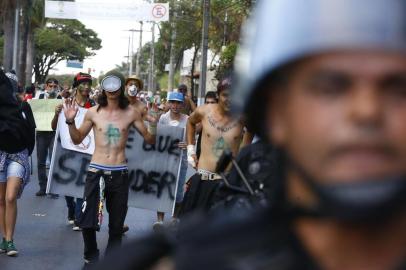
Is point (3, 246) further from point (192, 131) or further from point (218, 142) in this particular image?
point (218, 142)

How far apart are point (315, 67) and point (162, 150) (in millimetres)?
8824

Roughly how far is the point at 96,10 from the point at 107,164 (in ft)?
79.6

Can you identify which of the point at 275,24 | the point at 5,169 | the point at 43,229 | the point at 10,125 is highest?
the point at 275,24

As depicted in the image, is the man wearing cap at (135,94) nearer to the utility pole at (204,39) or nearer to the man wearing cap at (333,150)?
the man wearing cap at (333,150)

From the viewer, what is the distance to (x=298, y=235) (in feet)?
4.60

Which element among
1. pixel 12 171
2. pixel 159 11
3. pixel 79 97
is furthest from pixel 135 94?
pixel 159 11

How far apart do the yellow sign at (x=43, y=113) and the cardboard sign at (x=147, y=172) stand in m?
2.37

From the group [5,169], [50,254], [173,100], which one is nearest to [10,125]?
[5,169]

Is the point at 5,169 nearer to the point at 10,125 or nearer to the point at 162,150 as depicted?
the point at 10,125

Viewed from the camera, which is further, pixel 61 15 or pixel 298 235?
pixel 61 15

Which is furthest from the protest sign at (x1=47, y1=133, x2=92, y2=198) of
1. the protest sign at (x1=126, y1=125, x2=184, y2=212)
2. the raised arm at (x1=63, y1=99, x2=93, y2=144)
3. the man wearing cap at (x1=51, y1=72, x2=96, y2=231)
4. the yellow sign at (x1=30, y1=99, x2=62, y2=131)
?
the raised arm at (x1=63, y1=99, x2=93, y2=144)

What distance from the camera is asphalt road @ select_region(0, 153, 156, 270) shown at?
25.9 ft

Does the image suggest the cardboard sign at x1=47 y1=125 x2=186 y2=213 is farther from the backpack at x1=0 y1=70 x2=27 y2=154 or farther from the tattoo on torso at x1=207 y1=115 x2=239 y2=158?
the backpack at x1=0 y1=70 x2=27 y2=154

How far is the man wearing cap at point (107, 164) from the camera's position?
7.49 meters
